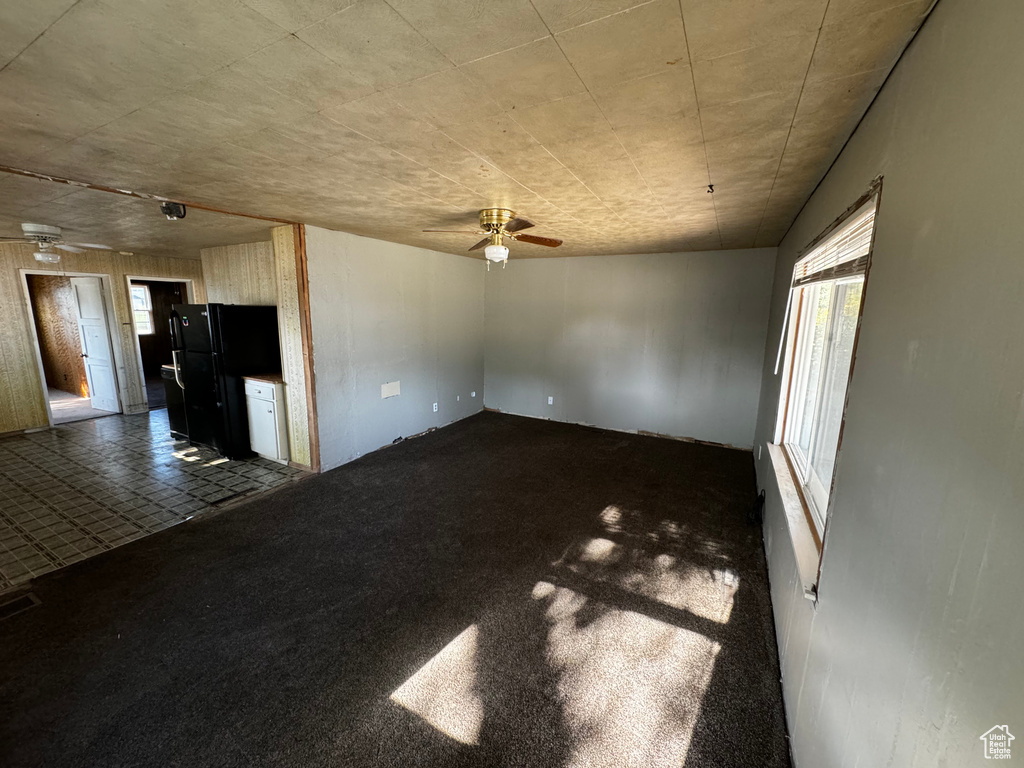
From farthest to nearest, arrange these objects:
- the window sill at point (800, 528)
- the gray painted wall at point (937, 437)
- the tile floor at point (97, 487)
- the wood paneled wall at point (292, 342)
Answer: the wood paneled wall at point (292, 342) < the tile floor at point (97, 487) < the window sill at point (800, 528) < the gray painted wall at point (937, 437)

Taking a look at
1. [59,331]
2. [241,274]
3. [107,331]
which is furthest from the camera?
[59,331]

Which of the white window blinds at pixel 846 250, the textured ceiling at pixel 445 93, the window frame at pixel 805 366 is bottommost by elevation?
the window frame at pixel 805 366

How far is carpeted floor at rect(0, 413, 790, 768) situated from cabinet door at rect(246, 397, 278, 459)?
946 millimetres

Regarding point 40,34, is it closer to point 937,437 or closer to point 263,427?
point 937,437

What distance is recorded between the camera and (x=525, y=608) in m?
2.28

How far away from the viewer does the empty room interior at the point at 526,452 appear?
0.82 meters

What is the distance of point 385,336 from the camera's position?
4.70 meters

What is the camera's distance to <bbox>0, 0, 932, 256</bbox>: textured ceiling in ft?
3.37

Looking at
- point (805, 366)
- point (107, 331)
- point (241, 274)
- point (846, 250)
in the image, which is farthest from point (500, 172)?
point (107, 331)

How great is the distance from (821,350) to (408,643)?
2922mm

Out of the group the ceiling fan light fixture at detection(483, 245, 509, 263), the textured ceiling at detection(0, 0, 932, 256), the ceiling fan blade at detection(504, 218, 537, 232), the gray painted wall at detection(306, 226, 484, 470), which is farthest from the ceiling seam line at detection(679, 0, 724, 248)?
the gray painted wall at detection(306, 226, 484, 470)

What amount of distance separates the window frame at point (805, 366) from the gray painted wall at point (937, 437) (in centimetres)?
9

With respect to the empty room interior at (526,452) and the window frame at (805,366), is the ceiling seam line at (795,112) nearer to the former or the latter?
the empty room interior at (526,452)

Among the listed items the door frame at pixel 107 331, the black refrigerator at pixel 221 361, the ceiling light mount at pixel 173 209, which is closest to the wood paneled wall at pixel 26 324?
the door frame at pixel 107 331
